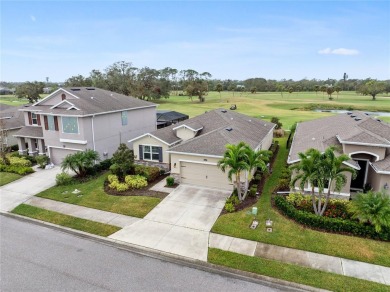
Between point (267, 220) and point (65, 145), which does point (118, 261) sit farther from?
point (65, 145)

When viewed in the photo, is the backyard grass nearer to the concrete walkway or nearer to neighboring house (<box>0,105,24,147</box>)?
the concrete walkway

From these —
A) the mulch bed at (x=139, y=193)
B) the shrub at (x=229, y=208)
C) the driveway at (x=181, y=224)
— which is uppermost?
the shrub at (x=229, y=208)

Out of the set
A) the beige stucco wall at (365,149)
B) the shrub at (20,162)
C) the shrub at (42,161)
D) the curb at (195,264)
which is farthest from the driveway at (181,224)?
the shrub at (20,162)

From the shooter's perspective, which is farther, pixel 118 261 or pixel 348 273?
pixel 118 261

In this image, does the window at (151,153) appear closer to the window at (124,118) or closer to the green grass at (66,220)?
the window at (124,118)

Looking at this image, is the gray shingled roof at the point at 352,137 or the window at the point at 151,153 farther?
the window at the point at 151,153

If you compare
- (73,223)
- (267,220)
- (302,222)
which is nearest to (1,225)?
(73,223)
